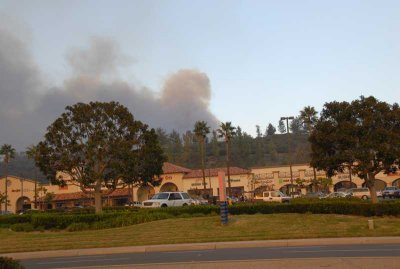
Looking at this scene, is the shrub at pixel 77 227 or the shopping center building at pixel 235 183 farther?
the shopping center building at pixel 235 183

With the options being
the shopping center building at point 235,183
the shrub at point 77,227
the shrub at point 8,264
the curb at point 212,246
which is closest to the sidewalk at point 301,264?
the shrub at point 8,264

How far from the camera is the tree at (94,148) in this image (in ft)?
134

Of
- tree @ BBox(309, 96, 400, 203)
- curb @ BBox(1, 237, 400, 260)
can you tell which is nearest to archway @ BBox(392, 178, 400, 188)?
tree @ BBox(309, 96, 400, 203)

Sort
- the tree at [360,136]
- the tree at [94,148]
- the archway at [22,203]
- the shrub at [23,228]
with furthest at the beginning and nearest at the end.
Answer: the archway at [22,203] → the tree at [94,148] → the tree at [360,136] → the shrub at [23,228]

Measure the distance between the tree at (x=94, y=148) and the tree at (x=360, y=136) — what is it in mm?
16416

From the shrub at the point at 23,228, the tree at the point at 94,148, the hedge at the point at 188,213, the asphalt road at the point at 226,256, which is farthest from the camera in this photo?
the tree at the point at 94,148

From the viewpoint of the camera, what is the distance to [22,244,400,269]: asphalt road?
597 inches

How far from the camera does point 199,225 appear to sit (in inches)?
1081

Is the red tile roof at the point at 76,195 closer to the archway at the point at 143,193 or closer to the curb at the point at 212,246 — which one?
the archway at the point at 143,193

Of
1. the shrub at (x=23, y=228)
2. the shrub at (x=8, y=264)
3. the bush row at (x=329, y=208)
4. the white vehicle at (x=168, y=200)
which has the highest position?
the white vehicle at (x=168, y=200)

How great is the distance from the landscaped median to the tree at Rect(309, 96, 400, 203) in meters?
4.78

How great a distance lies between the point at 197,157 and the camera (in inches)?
6885

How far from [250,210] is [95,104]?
58.8ft

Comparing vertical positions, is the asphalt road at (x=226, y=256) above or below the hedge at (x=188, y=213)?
below
